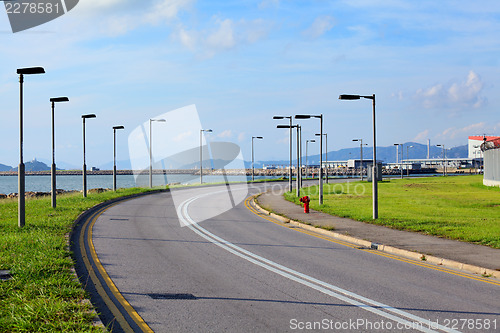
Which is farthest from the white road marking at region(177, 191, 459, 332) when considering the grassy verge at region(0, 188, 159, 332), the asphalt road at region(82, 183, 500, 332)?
the grassy verge at region(0, 188, 159, 332)

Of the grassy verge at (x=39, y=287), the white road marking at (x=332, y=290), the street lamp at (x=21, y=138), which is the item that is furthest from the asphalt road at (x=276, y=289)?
the street lamp at (x=21, y=138)

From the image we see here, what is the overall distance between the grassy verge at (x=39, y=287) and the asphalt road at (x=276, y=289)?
0.65m

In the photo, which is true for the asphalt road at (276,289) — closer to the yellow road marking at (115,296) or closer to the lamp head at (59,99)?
the yellow road marking at (115,296)

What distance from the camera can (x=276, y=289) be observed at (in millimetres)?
9352

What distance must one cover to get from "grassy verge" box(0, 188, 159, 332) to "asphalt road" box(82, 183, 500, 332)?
25.6 inches

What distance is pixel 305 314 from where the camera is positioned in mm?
7715

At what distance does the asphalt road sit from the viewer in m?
7.32

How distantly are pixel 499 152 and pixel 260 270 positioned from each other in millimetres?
39001

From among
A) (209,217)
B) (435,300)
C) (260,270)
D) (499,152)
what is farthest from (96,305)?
(499,152)

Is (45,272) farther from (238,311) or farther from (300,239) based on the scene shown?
(300,239)

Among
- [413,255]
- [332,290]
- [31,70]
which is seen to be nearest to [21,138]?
[31,70]

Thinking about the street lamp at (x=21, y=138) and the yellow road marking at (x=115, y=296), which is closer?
the yellow road marking at (x=115, y=296)

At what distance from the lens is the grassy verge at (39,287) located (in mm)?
6758

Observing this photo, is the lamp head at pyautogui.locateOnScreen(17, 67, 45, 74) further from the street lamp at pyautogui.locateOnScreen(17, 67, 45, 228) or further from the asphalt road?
the asphalt road
